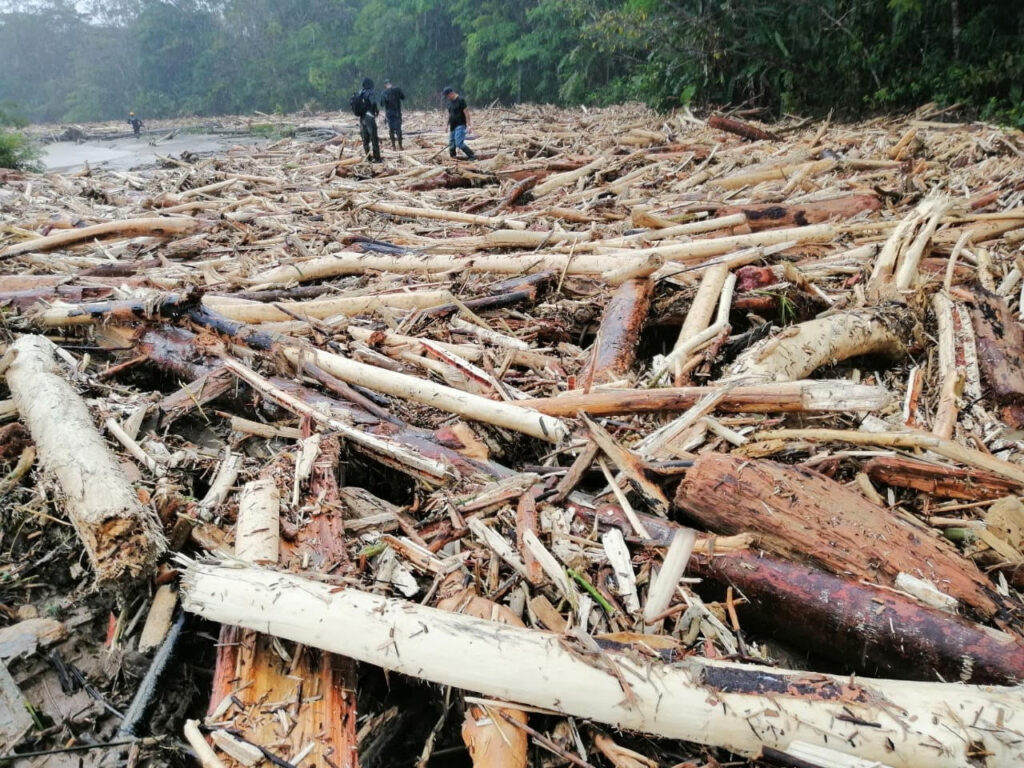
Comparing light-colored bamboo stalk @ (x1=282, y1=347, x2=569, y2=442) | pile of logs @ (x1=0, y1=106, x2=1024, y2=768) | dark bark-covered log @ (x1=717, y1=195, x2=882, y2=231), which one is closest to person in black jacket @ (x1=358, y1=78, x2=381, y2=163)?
pile of logs @ (x1=0, y1=106, x2=1024, y2=768)

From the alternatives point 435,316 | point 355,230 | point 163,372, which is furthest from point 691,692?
point 355,230

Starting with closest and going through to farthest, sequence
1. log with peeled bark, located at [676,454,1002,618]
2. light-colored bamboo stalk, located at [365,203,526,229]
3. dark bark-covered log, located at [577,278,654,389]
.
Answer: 1. log with peeled bark, located at [676,454,1002,618]
2. dark bark-covered log, located at [577,278,654,389]
3. light-colored bamboo stalk, located at [365,203,526,229]

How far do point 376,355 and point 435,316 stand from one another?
71 centimetres

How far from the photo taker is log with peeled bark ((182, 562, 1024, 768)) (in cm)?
141

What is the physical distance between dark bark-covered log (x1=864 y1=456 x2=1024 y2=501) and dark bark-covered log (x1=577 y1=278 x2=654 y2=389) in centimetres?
117

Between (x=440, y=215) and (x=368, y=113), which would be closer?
(x=440, y=215)

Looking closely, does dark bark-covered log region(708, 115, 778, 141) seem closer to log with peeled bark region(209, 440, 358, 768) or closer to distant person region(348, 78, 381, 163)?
distant person region(348, 78, 381, 163)

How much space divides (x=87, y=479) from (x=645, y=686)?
1.98m

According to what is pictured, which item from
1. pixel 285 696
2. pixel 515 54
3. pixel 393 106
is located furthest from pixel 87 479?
pixel 515 54

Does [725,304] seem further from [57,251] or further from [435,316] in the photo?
[57,251]

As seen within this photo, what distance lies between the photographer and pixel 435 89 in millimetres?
37312

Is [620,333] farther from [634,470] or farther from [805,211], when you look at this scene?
[805,211]

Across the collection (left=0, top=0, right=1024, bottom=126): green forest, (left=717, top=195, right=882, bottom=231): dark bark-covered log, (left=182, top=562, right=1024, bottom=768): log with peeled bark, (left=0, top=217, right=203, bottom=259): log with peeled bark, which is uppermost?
→ (left=0, top=0, right=1024, bottom=126): green forest

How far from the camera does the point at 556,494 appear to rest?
2.28m
